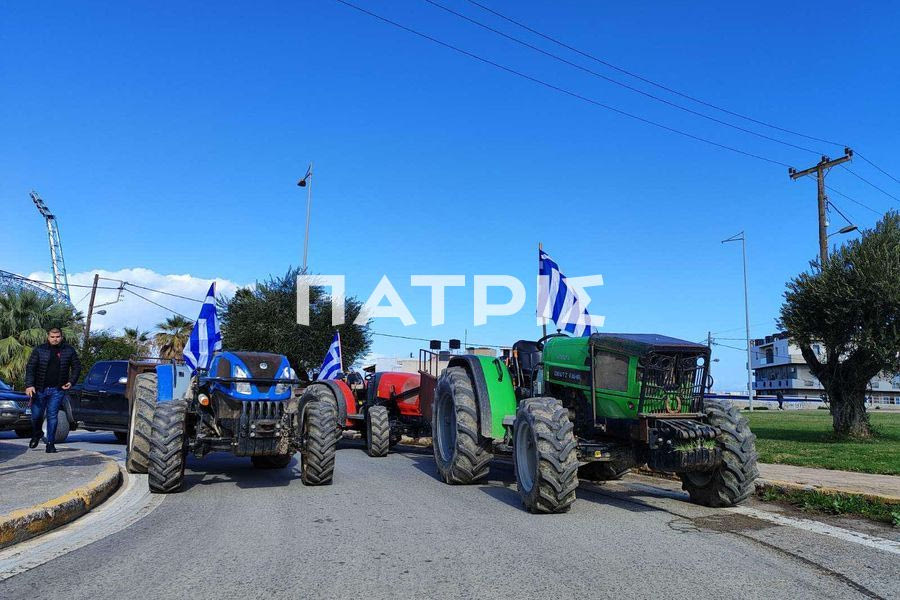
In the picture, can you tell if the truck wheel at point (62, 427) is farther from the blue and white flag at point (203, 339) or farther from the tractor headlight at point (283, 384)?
the tractor headlight at point (283, 384)

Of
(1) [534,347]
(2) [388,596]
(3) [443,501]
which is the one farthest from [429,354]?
(2) [388,596]

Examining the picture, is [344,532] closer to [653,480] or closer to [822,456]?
[653,480]

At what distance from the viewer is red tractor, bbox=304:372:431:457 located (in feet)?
43.7

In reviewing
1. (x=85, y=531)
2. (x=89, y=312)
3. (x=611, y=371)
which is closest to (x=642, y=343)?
(x=611, y=371)

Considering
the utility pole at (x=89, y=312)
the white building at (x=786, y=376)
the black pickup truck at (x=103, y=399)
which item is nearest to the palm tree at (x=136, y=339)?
the utility pole at (x=89, y=312)

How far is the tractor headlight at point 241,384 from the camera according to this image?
28.9ft

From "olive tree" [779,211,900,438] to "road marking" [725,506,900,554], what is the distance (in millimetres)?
11713

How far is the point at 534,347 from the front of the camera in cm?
1015

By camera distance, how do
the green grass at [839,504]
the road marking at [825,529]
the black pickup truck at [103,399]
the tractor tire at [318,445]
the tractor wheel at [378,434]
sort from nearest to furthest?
the road marking at [825,529]
the green grass at [839,504]
the tractor tire at [318,445]
the tractor wheel at [378,434]
the black pickup truck at [103,399]

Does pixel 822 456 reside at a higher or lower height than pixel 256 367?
lower

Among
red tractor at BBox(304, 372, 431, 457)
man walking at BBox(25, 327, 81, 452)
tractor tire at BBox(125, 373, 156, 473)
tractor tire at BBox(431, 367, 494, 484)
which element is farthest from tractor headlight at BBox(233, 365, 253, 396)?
red tractor at BBox(304, 372, 431, 457)

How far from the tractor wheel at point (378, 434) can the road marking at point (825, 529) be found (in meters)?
7.41

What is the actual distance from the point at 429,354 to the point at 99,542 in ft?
25.8

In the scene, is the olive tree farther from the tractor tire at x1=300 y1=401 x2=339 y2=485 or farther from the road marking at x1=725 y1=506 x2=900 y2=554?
the tractor tire at x1=300 y1=401 x2=339 y2=485
